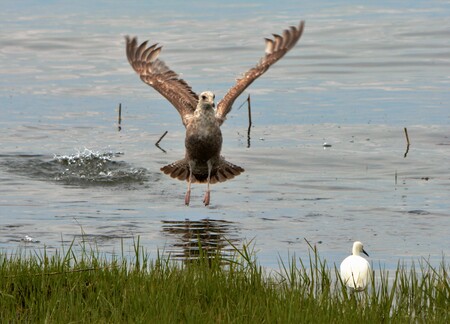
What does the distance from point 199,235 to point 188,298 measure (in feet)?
16.4

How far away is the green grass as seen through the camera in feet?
28.5

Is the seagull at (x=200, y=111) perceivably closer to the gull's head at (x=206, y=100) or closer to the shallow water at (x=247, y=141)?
the gull's head at (x=206, y=100)

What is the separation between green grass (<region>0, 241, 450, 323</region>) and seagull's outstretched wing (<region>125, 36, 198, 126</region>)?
7303 millimetres

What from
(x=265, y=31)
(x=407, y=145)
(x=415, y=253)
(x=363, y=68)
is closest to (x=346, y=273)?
(x=415, y=253)

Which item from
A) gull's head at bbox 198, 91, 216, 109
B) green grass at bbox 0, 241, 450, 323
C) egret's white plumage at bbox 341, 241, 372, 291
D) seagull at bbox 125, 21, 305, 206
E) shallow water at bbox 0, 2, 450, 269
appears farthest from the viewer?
seagull at bbox 125, 21, 305, 206

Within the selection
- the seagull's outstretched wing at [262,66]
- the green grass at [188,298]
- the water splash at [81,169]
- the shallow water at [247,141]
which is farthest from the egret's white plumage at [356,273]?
the water splash at [81,169]

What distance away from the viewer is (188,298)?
9.25m

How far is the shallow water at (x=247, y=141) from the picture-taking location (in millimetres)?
14555

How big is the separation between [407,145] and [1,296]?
13058 mm

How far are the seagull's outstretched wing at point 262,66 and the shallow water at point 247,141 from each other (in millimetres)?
1231

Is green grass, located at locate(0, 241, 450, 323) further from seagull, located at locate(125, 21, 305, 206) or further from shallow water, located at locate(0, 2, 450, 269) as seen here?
seagull, located at locate(125, 21, 305, 206)

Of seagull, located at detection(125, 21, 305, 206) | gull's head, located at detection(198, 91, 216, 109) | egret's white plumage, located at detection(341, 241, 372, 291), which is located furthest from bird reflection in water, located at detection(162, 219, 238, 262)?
egret's white plumage, located at detection(341, 241, 372, 291)

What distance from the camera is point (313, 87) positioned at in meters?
29.0

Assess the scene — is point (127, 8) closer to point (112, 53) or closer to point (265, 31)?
point (265, 31)
